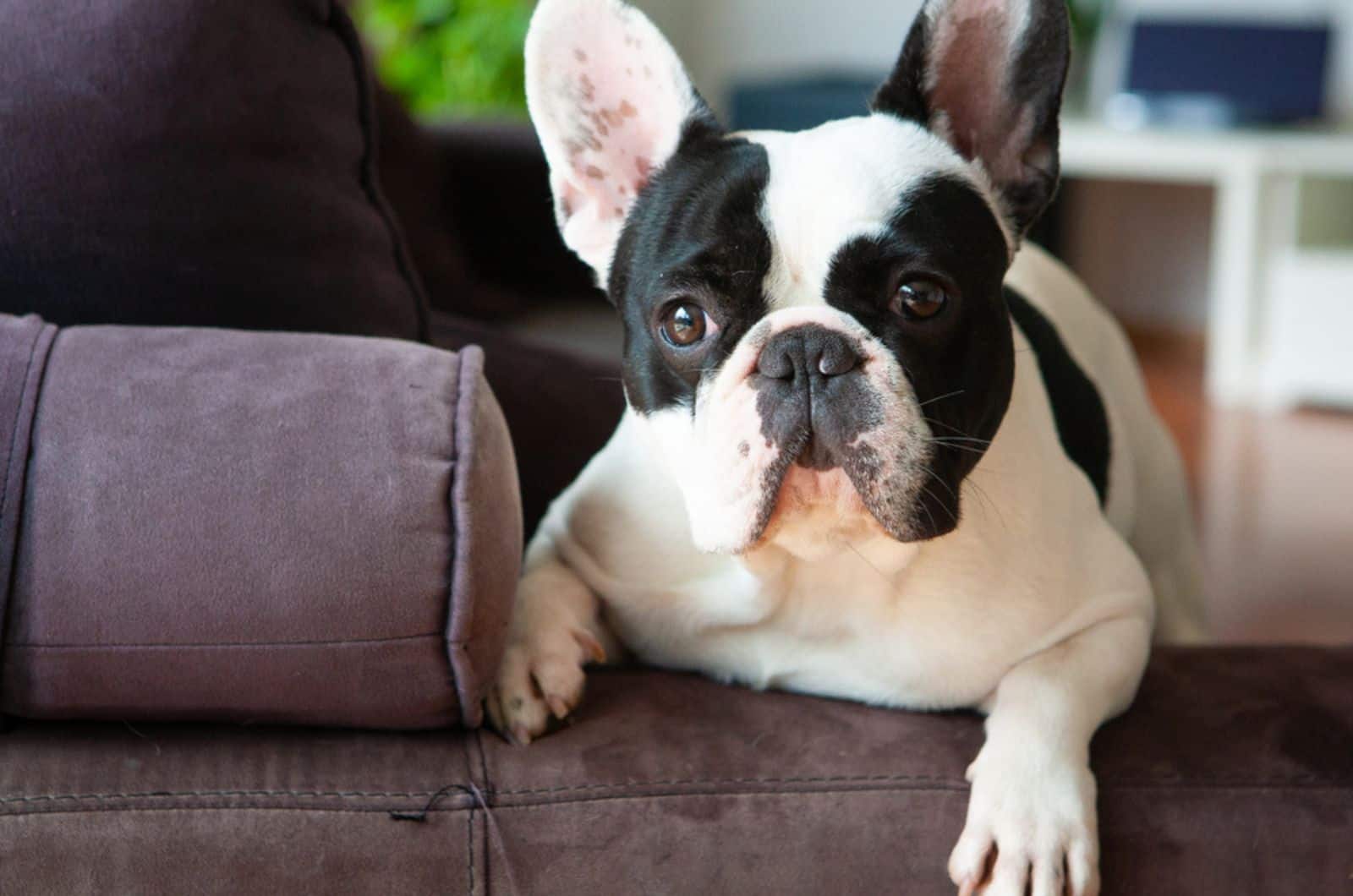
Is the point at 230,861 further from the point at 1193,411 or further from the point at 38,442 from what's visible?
the point at 1193,411

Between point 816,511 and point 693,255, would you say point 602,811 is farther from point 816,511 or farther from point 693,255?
point 693,255

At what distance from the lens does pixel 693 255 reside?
48.6 inches

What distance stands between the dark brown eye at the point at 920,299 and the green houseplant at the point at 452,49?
315 cm

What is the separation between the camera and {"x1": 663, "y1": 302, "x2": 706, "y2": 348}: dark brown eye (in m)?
1.25

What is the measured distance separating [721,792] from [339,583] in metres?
0.30

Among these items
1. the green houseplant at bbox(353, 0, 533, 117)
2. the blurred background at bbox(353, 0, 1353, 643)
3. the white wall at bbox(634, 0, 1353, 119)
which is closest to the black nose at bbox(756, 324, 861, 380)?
the blurred background at bbox(353, 0, 1353, 643)

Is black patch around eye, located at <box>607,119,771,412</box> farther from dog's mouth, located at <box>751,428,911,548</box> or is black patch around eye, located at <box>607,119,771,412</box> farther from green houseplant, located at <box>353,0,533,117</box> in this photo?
green houseplant, located at <box>353,0,533,117</box>

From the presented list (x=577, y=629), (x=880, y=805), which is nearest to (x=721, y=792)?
(x=880, y=805)

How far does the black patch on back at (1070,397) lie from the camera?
153 cm

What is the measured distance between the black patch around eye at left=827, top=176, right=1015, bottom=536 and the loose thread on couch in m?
0.39

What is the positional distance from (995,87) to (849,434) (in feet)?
1.18

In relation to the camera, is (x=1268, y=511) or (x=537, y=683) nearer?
(x=537, y=683)

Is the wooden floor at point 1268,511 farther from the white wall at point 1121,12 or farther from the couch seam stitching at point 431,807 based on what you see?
the couch seam stitching at point 431,807

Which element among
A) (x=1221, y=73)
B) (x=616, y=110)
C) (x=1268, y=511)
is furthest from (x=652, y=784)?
(x=1221, y=73)
